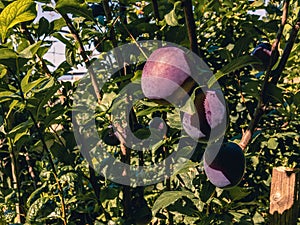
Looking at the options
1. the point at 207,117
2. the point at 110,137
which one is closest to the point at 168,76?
the point at 207,117

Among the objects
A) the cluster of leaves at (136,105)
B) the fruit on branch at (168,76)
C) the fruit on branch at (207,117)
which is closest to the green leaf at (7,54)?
the cluster of leaves at (136,105)

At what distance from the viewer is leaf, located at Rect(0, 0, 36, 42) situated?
32.8 inches

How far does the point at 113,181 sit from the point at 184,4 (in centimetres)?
71

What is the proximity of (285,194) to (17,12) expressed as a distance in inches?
34.7

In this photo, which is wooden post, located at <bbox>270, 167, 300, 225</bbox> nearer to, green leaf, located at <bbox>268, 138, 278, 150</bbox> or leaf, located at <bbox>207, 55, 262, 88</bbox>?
green leaf, located at <bbox>268, 138, 278, 150</bbox>

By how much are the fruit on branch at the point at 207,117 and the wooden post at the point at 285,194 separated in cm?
42

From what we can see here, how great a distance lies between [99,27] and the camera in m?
1.14

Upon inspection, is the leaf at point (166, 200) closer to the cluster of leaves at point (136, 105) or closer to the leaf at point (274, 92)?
the cluster of leaves at point (136, 105)

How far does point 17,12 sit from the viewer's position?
0.85 meters

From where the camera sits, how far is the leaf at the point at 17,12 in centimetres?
83

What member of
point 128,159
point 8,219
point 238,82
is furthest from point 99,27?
point 8,219

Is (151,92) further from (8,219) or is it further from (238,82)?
(8,219)

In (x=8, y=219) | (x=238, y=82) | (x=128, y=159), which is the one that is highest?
(x=238, y=82)

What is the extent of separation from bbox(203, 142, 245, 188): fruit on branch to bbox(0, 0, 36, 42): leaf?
517 mm
